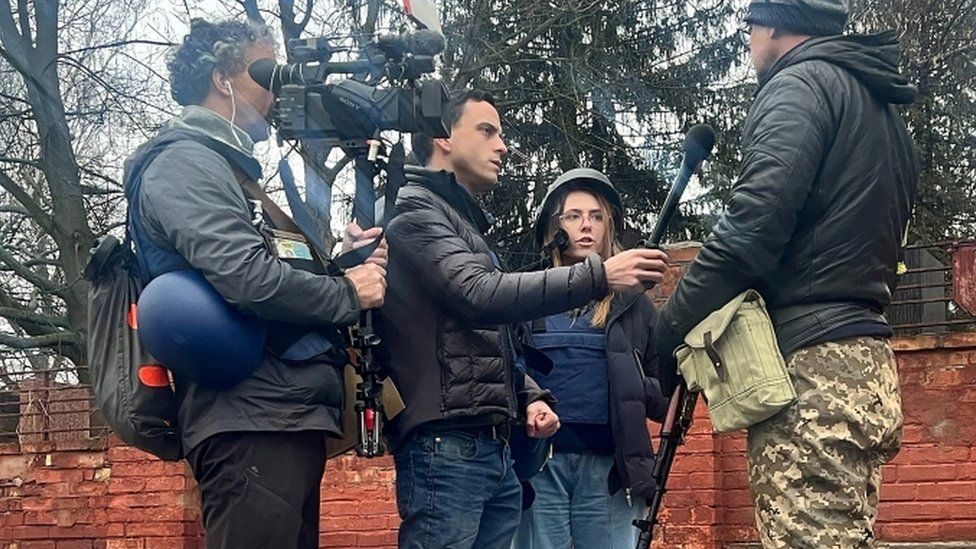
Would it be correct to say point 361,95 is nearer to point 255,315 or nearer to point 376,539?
point 255,315

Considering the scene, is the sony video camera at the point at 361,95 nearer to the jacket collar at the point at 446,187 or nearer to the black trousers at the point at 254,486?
the jacket collar at the point at 446,187

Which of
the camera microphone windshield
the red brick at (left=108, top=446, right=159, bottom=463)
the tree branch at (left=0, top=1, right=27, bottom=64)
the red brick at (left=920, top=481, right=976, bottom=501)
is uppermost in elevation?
the tree branch at (left=0, top=1, right=27, bottom=64)

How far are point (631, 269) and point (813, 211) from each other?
1.74 feet

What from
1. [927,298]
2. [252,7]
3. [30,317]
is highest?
[252,7]

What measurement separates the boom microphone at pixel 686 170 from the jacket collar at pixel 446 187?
0.55 m

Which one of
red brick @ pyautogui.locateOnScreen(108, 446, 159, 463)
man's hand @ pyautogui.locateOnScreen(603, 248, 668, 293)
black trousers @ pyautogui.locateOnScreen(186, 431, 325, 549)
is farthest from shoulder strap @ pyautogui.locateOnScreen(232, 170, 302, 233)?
red brick @ pyautogui.locateOnScreen(108, 446, 159, 463)

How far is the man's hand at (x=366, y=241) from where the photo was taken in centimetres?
337

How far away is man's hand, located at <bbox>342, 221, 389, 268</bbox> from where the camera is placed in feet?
11.0

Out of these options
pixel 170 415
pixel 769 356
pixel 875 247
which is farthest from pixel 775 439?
pixel 170 415

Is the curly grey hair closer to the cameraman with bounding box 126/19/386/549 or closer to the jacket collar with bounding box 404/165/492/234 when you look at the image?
the cameraman with bounding box 126/19/386/549

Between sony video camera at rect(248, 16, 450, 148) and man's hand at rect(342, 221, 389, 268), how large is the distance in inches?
9.3

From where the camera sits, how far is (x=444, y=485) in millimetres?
3400

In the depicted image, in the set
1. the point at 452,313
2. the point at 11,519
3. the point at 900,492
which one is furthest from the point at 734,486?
the point at 11,519

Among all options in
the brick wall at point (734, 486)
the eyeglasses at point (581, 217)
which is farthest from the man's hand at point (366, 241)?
the brick wall at point (734, 486)
